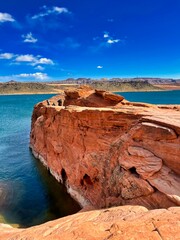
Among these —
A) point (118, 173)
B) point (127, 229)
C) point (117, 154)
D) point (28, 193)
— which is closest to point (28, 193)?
point (28, 193)

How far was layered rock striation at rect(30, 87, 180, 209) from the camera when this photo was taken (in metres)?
12.5

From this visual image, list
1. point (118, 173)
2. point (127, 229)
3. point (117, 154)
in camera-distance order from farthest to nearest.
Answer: point (117, 154), point (118, 173), point (127, 229)

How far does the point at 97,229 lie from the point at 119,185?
5.76m

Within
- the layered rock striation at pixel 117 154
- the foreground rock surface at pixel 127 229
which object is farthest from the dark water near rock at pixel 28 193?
the foreground rock surface at pixel 127 229

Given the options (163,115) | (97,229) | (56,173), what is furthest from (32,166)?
(97,229)

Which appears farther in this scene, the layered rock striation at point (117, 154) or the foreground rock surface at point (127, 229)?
the layered rock striation at point (117, 154)

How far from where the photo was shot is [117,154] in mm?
15461

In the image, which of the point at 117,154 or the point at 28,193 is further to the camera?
the point at 28,193

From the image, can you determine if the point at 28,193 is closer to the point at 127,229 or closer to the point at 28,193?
the point at 28,193

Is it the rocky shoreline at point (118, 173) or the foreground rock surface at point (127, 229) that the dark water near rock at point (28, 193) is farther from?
the foreground rock surface at point (127, 229)

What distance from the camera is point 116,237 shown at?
748cm

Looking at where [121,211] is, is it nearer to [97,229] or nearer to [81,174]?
[97,229]

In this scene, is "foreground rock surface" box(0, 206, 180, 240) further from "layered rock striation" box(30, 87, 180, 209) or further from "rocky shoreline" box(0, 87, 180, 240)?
"layered rock striation" box(30, 87, 180, 209)

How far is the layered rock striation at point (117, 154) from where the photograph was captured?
12.5 metres
